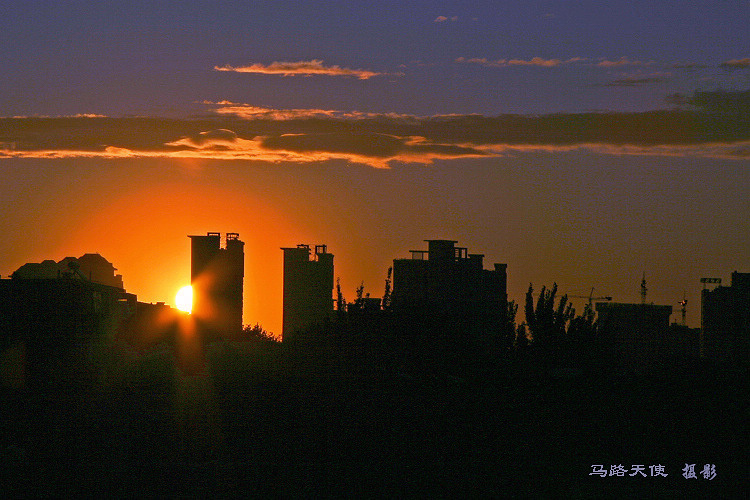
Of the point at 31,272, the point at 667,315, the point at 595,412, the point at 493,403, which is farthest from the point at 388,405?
the point at 667,315

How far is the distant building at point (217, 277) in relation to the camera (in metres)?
81.9

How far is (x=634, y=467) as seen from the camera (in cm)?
1180

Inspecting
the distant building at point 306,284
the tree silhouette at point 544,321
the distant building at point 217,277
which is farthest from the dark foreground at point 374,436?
the distant building at point 306,284

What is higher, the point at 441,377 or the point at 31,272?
the point at 31,272

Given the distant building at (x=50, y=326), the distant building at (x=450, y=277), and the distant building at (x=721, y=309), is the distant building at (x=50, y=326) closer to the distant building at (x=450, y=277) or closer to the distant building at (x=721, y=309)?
the distant building at (x=450, y=277)

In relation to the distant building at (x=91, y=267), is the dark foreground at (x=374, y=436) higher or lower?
lower

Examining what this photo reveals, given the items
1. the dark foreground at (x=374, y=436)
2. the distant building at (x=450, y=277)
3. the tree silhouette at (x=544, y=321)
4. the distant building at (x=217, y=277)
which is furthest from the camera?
the distant building at (x=450, y=277)

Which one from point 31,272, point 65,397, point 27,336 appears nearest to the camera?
point 65,397

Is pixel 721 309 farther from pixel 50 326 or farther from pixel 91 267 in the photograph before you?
pixel 50 326

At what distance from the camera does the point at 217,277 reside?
85.3m

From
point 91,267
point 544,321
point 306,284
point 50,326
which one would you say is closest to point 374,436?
point 544,321

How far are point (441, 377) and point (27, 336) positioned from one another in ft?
57.8

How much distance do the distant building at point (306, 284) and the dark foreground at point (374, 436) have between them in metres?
78.3

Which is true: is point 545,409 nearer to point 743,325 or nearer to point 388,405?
point 388,405
